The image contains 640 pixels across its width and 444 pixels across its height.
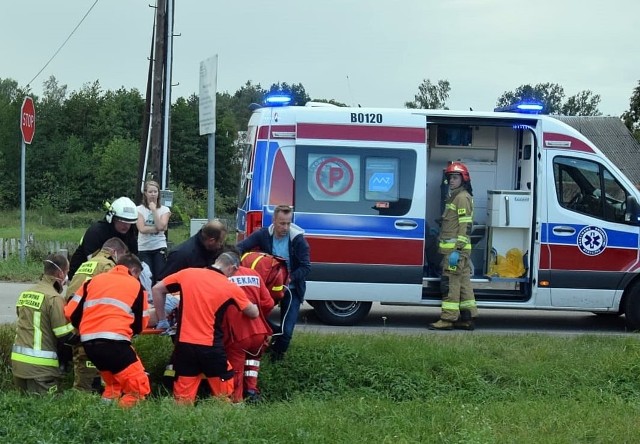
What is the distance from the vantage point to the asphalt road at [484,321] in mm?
10516

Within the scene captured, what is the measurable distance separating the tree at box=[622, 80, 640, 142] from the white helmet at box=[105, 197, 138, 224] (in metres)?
30.2

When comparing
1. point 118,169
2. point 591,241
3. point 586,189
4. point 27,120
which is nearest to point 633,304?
point 591,241

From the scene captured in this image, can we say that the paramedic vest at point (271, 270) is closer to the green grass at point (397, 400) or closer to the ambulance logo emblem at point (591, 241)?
the green grass at point (397, 400)

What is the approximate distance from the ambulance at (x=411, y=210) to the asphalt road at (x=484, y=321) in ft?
1.21

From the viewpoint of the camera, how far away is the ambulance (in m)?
10.1

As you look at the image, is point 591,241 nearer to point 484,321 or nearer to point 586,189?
point 586,189

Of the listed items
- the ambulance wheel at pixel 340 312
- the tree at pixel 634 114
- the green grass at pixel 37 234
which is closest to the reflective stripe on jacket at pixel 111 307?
the ambulance wheel at pixel 340 312

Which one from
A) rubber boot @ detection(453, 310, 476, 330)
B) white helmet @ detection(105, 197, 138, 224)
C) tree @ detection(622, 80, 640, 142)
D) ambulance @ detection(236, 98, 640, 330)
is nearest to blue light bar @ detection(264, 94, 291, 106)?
ambulance @ detection(236, 98, 640, 330)

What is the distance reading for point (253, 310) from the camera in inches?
260

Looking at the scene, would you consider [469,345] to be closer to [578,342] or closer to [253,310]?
[578,342]

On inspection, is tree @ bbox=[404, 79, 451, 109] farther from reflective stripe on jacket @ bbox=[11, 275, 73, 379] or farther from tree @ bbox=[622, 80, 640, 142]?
reflective stripe on jacket @ bbox=[11, 275, 73, 379]

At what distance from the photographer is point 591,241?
10.3m

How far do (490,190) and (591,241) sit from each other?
1499mm

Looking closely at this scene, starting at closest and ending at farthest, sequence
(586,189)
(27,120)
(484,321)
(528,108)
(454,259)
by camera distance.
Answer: (454,259) < (586,189) < (528,108) < (484,321) < (27,120)
